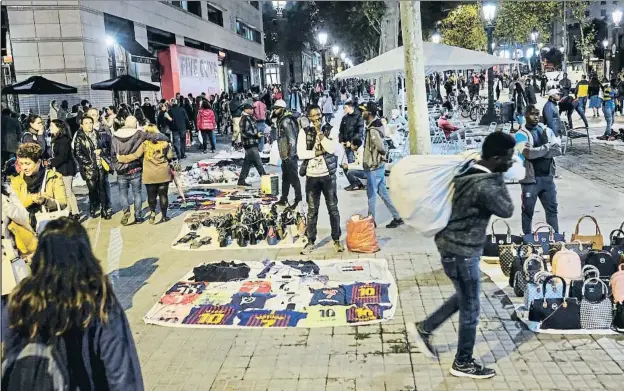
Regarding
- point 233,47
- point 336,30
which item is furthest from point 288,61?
point 336,30

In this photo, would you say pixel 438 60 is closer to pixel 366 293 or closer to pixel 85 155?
pixel 85 155

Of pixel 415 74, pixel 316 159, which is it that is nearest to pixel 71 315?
Result: pixel 316 159

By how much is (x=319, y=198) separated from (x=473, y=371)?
153 inches

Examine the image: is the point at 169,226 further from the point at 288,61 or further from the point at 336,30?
the point at 288,61

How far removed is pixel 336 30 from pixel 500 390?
36372 millimetres

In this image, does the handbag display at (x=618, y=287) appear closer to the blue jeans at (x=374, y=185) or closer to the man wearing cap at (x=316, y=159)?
the man wearing cap at (x=316, y=159)

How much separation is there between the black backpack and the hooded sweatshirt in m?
2.80

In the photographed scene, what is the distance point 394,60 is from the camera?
14383mm

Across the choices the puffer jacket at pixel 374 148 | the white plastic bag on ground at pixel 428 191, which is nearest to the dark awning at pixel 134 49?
the puffer jacket at pixel 374 148

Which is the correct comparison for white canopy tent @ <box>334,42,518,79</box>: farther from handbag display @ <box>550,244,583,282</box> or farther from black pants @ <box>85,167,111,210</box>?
handbag display @ <box>550,244,583,282</box>

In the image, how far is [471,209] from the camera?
4.55 metres

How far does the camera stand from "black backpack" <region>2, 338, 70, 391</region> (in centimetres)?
271

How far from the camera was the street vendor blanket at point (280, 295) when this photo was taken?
6148mm

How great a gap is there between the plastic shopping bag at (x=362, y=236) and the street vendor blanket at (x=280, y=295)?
1.14 ft
